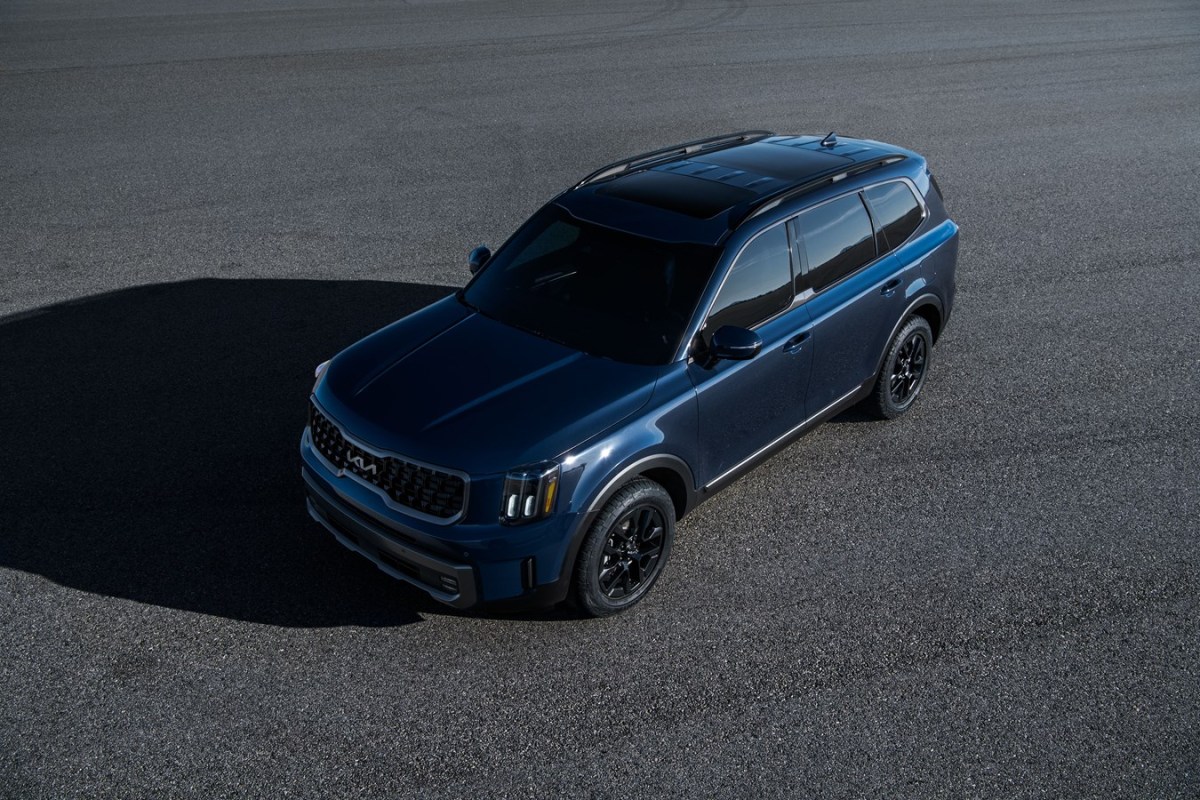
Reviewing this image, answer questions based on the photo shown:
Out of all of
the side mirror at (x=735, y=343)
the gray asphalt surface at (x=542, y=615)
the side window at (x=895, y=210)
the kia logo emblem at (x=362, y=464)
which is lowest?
the gray asphalt surface at (x=542, y=615)

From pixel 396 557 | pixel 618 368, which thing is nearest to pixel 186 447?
pixel 396 557

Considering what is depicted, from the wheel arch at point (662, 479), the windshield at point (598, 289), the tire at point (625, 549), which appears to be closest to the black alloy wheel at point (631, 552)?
the tire at point (625, 549)

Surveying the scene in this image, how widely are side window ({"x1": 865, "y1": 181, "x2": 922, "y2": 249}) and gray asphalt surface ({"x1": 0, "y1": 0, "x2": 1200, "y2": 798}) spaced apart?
1.37 meters

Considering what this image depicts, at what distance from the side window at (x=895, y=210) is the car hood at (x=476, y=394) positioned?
2.30 m

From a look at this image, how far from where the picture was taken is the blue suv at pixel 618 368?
5172 mm

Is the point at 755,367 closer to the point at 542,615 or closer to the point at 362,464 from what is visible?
the point at 542,615

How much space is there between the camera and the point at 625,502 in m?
5.41

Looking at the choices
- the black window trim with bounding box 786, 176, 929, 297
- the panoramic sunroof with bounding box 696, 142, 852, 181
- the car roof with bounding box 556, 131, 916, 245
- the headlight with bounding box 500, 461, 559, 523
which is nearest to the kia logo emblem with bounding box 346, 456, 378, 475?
the headlight with bounding box 500, 461, 559, 523

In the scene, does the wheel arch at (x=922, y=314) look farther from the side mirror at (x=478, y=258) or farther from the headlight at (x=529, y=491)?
the headlight at (x=529, y=491)

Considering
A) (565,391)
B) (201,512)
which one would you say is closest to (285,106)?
(201,512)

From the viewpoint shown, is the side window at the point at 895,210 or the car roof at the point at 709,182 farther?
the side window at the point at 895,210

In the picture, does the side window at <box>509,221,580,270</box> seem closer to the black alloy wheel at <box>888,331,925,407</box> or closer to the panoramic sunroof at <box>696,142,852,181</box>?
the panoramic sunroof at <box>696,142,852,181</box>

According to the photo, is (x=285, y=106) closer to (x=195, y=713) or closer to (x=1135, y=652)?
(x=195, y=713)

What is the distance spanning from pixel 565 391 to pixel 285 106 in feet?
36.8
